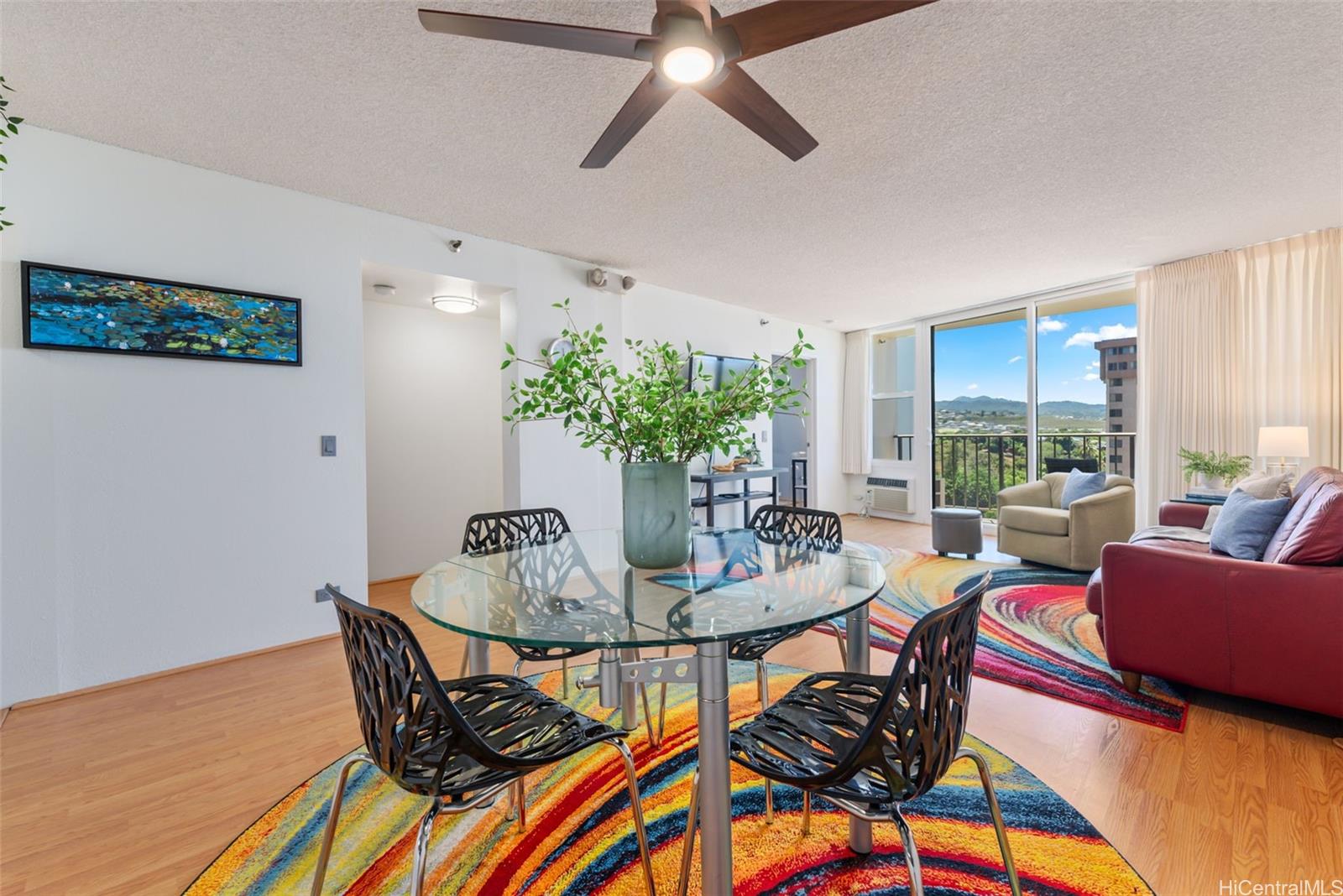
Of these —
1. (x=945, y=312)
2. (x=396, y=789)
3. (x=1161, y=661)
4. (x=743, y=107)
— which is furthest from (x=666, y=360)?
(x=945, y=312)

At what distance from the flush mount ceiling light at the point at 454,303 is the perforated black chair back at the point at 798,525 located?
2735 millimetres

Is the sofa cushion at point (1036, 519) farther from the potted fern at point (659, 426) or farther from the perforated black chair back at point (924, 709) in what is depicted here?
the perforated black chair back at point (924, 709)

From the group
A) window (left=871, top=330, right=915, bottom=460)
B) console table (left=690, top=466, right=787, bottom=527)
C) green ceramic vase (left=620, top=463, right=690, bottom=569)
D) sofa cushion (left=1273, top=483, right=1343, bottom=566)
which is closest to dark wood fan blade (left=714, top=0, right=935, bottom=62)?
green ceramic vase (left=620, top=463, right=690, bottom=569)

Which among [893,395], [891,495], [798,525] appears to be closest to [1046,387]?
[893,395]

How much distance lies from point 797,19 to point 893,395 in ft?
19.9

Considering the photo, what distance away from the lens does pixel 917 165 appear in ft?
9.20

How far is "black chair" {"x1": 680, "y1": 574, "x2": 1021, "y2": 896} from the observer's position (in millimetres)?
993

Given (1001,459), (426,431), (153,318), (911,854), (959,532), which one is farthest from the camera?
(1001,459)

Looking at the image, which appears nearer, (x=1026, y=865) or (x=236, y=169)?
(x=1026, y=865)

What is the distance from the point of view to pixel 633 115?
5.90ft

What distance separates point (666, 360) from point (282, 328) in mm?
2387

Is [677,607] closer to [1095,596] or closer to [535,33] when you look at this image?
→ [535,33]

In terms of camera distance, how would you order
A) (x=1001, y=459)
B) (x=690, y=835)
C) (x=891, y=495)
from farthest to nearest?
(x=891, y=495)
(x=1001, y=459)
(x=690, y=835)

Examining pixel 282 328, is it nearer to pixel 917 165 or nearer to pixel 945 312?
pixel 917 165
